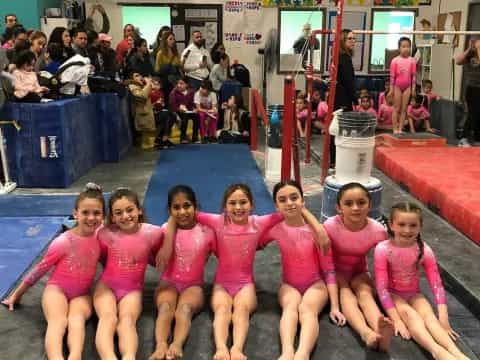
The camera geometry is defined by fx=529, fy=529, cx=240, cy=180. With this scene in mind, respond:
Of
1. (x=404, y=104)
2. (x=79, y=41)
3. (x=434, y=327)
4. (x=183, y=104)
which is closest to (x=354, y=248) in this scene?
(x=434, y=327)

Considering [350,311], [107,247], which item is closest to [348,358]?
[350,311]

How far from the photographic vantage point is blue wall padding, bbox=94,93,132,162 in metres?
6.85

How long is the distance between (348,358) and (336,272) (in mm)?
627

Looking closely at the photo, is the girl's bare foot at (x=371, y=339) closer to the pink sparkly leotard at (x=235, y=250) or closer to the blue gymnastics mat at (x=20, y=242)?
the pink sparkly leotard at (x=235, y=250)

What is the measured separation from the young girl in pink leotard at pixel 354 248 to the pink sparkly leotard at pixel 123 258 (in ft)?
3.51

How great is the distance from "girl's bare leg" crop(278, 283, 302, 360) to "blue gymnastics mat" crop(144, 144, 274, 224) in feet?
6.10

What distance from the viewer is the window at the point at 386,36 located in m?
11.0

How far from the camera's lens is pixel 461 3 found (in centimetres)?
941

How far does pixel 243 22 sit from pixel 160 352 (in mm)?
9322

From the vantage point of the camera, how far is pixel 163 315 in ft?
9.00

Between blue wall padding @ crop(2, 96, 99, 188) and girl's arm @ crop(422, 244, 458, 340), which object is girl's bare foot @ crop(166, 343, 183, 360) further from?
blue wall padding @ crop(2, 96, 99, 188)

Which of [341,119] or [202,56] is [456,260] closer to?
[341,119]

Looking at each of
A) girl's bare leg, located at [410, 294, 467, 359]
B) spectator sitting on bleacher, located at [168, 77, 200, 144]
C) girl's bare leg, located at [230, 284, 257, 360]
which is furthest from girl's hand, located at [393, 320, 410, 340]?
spectator sitting on bleacher, located at [168, 77, 200, 144]

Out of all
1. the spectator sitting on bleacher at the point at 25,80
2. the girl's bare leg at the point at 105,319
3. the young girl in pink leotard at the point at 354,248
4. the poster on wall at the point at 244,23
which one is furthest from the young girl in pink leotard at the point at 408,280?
the poster on wall at the point at 244,23
